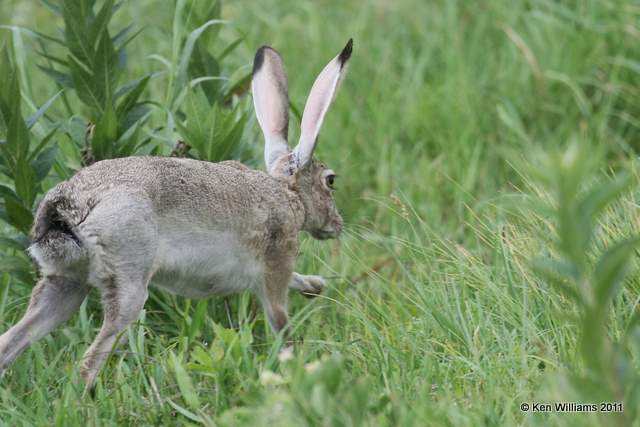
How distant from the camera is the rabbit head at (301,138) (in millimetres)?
5371

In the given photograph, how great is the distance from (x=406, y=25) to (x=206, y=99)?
3.10m

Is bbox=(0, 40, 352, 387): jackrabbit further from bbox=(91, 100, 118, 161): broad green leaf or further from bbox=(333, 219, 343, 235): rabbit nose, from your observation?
bbox=(91, 100, 118, 161): broad green leaf

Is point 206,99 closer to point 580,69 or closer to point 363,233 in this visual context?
point 363,233

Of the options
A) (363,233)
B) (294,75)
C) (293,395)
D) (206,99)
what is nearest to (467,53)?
(294,75)

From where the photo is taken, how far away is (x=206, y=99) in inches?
211

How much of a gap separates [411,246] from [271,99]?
4.11 feet

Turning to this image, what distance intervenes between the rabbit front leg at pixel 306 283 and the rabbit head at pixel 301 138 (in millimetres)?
482

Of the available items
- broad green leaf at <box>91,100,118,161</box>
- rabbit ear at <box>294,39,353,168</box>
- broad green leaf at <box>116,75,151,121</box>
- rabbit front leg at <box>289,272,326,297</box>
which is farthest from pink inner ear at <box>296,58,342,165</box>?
broad green leaf at <box>91,100,118,161</box>

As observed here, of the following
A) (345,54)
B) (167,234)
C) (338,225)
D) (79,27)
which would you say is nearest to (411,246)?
(338,225)

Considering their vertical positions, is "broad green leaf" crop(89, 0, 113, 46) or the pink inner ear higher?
"broad green leaf" crop(89, 0, 113, 46)

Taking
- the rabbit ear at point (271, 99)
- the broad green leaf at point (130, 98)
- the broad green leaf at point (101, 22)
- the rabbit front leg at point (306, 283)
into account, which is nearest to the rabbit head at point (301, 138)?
the rabbit ear at point (271, 99)

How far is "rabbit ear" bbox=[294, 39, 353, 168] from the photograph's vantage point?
17.3 ft

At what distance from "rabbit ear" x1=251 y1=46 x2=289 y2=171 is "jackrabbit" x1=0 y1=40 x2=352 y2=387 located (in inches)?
0.7

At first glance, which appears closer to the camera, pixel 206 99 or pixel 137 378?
pixel 137 378
